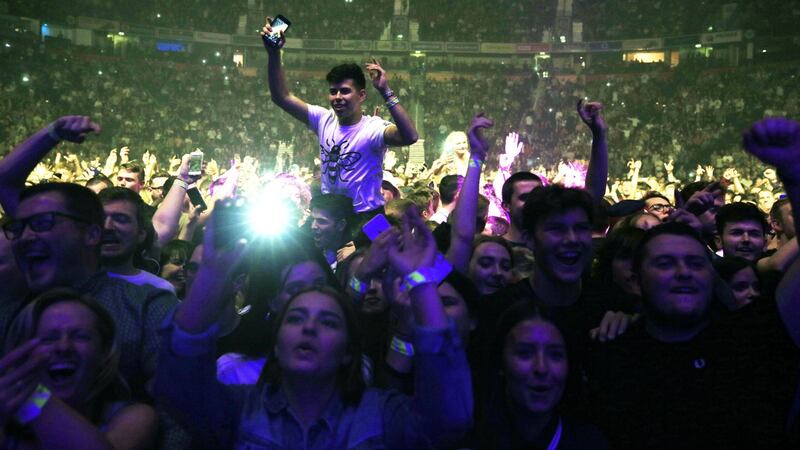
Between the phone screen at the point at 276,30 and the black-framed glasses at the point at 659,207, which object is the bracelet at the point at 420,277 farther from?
the black-framed glasses at the point at 659,207

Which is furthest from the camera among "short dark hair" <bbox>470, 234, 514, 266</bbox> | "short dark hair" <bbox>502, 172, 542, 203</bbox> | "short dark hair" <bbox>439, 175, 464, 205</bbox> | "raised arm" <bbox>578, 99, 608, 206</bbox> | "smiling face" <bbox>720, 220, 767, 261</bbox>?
"short dark hair" <bbox>439, 175, 464, 205</bbox>

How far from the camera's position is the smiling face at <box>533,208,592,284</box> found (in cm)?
378

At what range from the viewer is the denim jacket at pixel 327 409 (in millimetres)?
2541

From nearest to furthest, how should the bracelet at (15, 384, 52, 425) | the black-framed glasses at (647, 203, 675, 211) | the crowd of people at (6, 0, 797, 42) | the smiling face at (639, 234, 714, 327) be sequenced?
the bracelet at (15, 384, 52, 425) → the smiling face at (639, 234, 714, 327) → the black-framed glasses at (647, 203, 675, 211) → the crowd of people at (6, 0, 797, 42)

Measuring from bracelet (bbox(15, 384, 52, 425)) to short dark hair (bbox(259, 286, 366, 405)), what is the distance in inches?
29.6

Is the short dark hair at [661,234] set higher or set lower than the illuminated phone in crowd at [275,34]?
lower

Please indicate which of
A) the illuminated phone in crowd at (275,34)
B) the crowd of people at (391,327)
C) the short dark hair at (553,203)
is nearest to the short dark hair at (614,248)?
the crowd of people at (391,327)

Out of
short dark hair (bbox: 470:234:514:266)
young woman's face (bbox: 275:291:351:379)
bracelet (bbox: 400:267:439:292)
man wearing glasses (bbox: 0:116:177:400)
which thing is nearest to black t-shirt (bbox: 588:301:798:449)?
bracelet (bbox: 400:267:439:292)

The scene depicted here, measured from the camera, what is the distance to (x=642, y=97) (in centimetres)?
3253

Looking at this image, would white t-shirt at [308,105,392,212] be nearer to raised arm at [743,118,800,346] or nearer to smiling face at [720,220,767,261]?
smiling face at [720,220,767,261]

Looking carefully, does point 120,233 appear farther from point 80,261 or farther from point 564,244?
point 564,244

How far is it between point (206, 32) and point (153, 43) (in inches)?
85.9

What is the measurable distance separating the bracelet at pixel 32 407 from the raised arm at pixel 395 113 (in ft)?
11.7

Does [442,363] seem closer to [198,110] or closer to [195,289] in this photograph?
[195,289]
